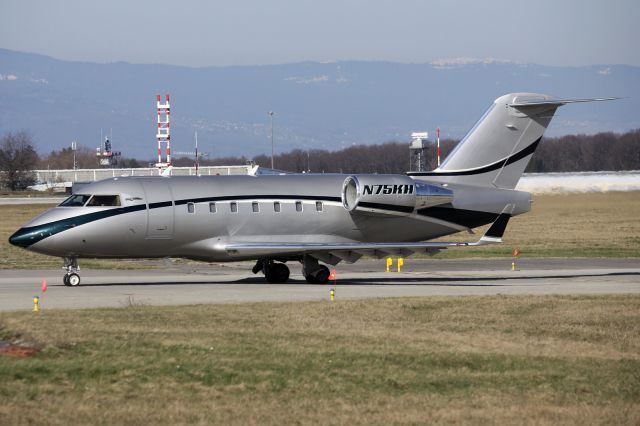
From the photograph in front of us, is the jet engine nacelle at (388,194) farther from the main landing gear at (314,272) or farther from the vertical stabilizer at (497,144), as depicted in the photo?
the main landing gear at (314,272)

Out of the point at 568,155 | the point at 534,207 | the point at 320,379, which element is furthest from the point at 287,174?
the point at 568,155

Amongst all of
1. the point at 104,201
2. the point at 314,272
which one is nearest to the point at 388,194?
the point at 314,272

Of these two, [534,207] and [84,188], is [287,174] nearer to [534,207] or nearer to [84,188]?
[84,188]

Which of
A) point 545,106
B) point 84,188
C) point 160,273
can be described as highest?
point 545,106

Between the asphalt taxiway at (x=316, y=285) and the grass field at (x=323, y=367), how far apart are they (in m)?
4.00

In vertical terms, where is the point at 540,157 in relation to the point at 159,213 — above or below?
above

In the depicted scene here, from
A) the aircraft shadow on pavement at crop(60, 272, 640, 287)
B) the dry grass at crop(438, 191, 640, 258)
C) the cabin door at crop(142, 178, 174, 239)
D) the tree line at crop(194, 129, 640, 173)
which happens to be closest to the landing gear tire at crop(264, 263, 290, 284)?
the aircraft shadow on pavement at crop(60, 272, 640, 287)

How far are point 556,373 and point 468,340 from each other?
3181 millimetres

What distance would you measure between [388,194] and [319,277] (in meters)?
3.42

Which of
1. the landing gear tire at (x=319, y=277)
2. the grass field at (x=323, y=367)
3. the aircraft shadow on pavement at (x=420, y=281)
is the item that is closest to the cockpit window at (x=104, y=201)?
the aircraft shadow on pavement at (x=420, y=281)

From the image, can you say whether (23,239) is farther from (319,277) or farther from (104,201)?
(319,277)

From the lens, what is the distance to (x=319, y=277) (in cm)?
Answer: 3362

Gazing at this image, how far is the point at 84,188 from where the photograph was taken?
3250 centimetres

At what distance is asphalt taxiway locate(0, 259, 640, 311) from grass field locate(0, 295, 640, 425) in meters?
4.00
